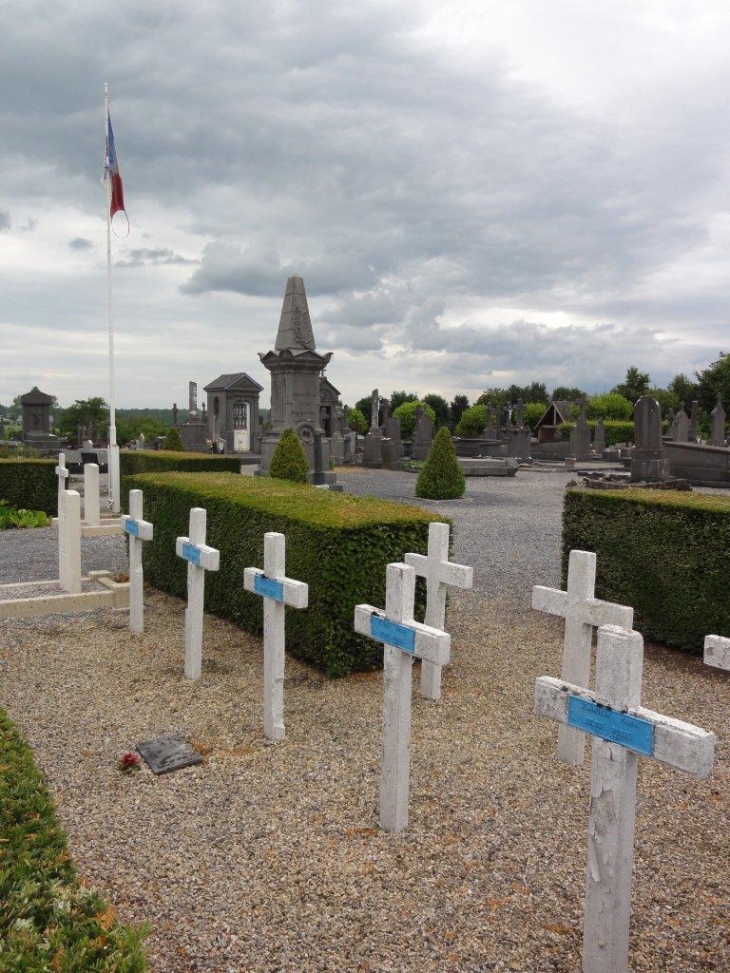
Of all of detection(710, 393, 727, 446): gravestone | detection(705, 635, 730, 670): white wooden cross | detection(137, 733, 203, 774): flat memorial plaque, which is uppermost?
detection(710, 393, 727, 446): gravestone

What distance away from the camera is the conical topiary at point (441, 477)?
18.7 meters

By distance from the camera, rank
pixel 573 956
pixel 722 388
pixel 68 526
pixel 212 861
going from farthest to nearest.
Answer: pixel 722 388
pixel 68 526
pixel 212 861
pixel 573 956

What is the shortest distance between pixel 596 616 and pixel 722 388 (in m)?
56.3

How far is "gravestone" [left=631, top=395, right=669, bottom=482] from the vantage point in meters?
20.5

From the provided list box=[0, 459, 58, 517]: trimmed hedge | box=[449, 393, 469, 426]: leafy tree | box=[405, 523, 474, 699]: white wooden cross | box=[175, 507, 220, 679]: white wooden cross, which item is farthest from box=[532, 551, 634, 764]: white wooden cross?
box=[449, 393, 469, 426]: leafy tree

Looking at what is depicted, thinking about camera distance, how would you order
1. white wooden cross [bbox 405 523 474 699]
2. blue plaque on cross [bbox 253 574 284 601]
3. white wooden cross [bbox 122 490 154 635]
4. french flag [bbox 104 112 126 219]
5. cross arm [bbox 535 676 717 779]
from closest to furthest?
cross arm [bbox 535 676 717 779], blue plaque on cross [bbox 253 574 284 601], white wooden cross [bbox 405 523 474 699], white wooden cross [bbox 122 490 154 635], french flag [bbox 104 112 126 219]

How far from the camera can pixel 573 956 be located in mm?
2793

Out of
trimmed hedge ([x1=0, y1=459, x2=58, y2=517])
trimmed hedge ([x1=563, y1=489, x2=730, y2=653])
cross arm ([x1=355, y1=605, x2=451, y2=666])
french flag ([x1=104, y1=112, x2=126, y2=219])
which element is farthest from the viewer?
french flag ([x1=104, y1=112, x2=126, y2=219])

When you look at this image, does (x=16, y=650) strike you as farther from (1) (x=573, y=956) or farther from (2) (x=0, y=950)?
(1) (x=573, y=956)

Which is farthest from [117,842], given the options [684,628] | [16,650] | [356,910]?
[684,628]

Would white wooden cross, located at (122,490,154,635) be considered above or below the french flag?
below

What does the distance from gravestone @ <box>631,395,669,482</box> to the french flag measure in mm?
14610

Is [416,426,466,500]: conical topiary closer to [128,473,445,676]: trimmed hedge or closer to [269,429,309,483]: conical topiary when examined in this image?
[269,429,309,483]: conical topiary

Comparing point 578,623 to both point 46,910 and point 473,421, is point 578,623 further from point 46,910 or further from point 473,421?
point 473,421
